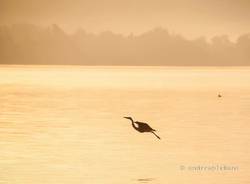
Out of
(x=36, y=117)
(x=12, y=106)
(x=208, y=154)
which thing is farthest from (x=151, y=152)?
(x=12, y=106)

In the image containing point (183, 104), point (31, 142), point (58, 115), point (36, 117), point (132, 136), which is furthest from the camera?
point (183, 104)

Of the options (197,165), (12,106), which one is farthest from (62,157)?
(12,106)

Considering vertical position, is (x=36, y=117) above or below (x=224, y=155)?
above

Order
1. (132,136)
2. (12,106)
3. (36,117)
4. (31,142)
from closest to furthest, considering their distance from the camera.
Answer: (31,142), (132,136), (36,117), (12,106)

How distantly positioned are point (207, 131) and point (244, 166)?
62.9 inches

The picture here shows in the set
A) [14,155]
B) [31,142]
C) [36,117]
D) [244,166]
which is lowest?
[244,166]

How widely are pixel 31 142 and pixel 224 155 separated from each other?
1.76m

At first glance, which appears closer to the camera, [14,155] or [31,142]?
[14,155]

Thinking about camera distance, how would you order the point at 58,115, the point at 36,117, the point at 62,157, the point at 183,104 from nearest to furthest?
the point at 62,157 → the point at 36,117 → the point at 58,115 → the point at 183,104

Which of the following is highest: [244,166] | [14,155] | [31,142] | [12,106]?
[12,106]

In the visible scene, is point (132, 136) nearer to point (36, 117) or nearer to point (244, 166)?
point (244, 166)

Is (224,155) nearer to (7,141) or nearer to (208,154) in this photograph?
(208,154)

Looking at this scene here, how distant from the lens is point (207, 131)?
5.41 metres

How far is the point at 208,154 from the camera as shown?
13.8ft
